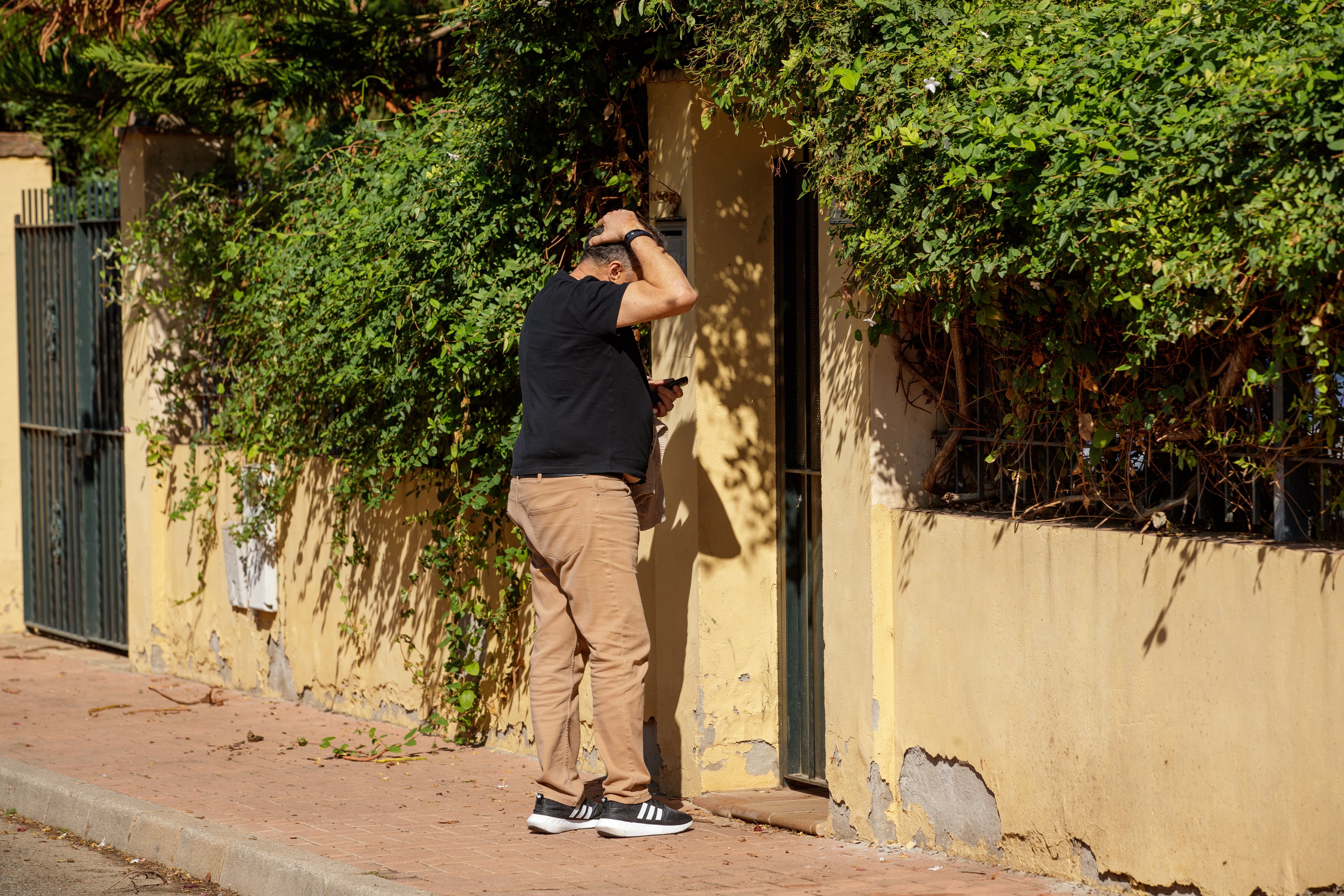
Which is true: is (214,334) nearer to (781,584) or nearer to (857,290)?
(781,584)

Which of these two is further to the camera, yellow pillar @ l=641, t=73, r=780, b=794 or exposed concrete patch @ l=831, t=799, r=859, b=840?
yellow pillar @ l=641, t=73, r=780, b=794

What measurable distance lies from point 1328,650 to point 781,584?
97.7 inches

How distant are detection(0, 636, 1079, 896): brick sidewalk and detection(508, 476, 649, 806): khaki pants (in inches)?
10.0

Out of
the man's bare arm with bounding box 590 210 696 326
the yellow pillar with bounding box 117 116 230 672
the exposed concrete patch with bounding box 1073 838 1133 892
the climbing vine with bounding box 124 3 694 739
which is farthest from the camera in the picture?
the yellow pillar with bounding box 117 116 230 672

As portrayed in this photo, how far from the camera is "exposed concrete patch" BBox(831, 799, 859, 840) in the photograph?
5.15 meters

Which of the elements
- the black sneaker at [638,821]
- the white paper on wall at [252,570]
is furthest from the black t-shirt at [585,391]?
the white paper on wall at [252,570]

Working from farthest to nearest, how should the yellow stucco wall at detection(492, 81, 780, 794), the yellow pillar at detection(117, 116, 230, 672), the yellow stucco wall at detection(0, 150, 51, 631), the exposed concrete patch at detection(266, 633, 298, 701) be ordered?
the yellow stucco wall at detection(0, 150, 51, 631), the yellow pillar at detection(117, 116, 230, 672), the exposed concrete patch at detection(266, 633, 298, 701), the yellow stucco wall at detection(492, 81, 780, 794)

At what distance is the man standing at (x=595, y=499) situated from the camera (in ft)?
16.9

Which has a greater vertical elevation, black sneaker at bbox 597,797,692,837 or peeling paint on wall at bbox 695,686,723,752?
peeling paint on wall at bbox 695,686,723,752

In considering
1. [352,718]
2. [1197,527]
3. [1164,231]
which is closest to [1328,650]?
[1197,527]

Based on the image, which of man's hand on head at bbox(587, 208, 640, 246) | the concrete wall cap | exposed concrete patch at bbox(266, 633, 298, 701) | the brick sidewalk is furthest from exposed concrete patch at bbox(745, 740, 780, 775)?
the concrete wall cap

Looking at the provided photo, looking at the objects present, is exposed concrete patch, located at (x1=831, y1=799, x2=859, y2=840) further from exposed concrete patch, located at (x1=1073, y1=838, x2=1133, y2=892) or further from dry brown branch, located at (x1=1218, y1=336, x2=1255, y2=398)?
dry brown branch, located at (x1=1218, y1=336, x2=1255, y2=398)

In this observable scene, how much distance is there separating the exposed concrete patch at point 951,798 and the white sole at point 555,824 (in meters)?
1.11

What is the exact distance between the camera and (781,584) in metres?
5.84
